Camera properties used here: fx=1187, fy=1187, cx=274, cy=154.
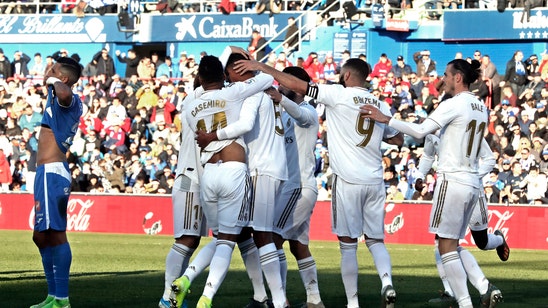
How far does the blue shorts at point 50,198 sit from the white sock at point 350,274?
→ 9.62 feet

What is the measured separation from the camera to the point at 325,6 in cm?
3812

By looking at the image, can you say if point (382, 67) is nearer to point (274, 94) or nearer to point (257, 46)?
point (257, 46)

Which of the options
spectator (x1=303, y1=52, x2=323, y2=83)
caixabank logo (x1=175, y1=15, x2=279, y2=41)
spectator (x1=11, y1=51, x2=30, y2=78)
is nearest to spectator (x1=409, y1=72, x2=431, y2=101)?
spectator (x1=303, y1=52, x2=323, y2=83)

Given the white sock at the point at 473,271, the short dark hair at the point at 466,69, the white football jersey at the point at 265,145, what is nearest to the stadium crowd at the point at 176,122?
the white sock at the point at 473,271

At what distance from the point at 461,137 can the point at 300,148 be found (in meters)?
1.92

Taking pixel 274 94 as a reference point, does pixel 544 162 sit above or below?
below

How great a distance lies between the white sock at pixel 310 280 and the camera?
1273 cm

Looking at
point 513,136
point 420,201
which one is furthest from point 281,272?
point 513,136

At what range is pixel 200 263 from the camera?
464 inches

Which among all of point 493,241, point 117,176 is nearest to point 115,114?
point 117,176

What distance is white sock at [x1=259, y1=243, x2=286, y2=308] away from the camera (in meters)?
11.7

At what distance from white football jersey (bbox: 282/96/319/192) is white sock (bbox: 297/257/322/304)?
0.85 metres

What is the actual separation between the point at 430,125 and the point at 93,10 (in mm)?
31128

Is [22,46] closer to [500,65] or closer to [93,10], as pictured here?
[93,10]
